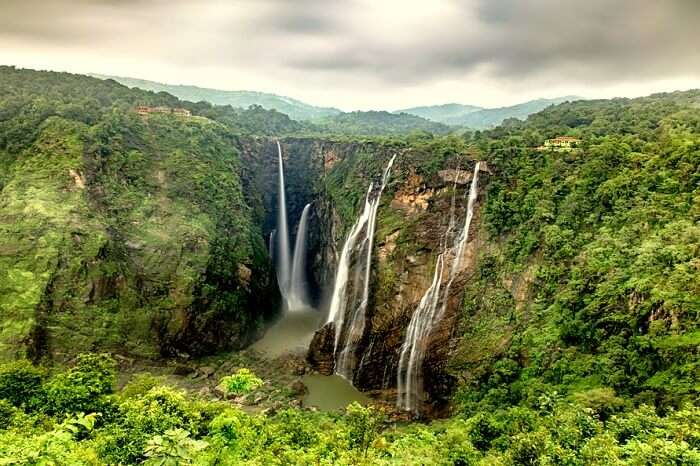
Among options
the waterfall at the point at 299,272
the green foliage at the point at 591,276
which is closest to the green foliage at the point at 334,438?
the green foliage at the point at 591,276

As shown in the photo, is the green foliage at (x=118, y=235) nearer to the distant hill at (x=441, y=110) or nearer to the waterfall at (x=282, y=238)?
the waterfall at (x=282, y=238)

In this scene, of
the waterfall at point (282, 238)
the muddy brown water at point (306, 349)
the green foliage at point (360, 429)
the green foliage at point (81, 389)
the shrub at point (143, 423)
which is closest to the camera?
the shrub at point (143, 423)

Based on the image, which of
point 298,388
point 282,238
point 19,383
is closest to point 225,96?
point 282,238

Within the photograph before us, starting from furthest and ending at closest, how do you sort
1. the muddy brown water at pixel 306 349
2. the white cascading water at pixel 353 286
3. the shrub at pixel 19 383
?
1. the white cascading water at pixel 353 286
2. the muddy brown water at pixel 306 349
3. the shrub at pixel 19 383

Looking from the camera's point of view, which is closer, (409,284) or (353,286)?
(409,284)

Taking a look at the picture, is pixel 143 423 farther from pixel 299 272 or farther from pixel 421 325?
pixel 299 272

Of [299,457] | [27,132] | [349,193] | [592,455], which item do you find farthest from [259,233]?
[592,455]

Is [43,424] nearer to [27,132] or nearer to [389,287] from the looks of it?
[389,287]

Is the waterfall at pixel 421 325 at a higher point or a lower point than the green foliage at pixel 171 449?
lower
